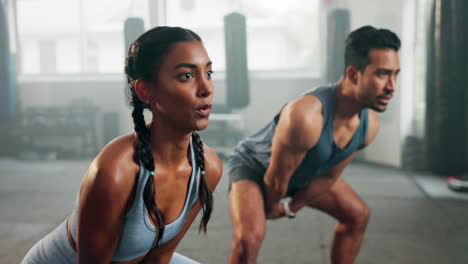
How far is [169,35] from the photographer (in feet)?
3.53

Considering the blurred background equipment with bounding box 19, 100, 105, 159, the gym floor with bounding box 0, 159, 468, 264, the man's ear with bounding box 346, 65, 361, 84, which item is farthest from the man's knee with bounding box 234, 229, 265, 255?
the blurred background equipment with bounding box 19, 100, 105, 159

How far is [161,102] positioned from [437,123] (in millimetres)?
4789

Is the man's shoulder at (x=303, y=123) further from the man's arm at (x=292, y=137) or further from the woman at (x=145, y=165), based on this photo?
the woman at (x=145, y=165)

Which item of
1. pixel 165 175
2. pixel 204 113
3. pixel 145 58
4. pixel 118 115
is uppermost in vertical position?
pixel 145 58

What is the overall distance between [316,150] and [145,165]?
3.49 ft

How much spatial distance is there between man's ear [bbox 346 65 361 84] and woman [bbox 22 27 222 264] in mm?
1052

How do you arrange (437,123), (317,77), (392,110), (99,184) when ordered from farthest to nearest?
(317,77)
(392,110)
(437,123)
(99,184)

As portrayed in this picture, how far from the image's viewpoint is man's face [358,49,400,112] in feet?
6.38

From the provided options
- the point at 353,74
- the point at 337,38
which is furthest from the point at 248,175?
the point at 337,38

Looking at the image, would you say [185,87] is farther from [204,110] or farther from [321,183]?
[321,183]

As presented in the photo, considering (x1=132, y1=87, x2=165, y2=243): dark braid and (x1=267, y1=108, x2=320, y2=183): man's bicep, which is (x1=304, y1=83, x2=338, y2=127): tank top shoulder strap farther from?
(x1=132, y1=87, x2=165, y2=243): dark braid

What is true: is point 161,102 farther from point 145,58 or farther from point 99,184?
point 99,184

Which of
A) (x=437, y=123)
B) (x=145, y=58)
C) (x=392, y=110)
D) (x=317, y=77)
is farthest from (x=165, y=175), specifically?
(x=317, y=77)

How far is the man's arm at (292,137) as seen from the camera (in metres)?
1.94
